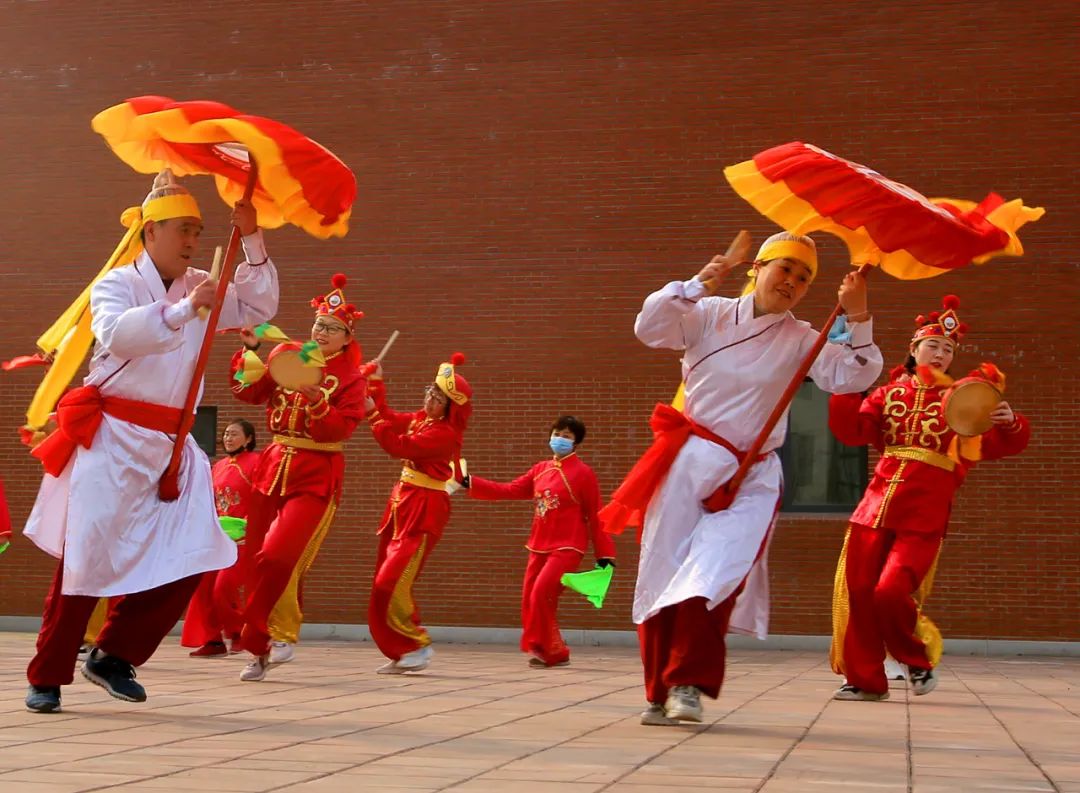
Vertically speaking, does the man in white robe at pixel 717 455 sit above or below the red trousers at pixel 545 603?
above

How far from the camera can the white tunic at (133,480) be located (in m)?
6.23

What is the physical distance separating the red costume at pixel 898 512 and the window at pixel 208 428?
32.9ft

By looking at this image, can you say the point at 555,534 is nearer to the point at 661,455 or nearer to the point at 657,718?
the point at 661,455

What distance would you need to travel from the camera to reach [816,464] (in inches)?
631

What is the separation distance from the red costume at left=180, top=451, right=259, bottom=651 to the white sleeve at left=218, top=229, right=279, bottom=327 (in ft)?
8.31

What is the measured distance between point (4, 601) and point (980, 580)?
10.4 m

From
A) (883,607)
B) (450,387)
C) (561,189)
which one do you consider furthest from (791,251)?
(561,189)

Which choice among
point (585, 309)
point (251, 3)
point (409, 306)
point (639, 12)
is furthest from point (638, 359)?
point (251, 3)

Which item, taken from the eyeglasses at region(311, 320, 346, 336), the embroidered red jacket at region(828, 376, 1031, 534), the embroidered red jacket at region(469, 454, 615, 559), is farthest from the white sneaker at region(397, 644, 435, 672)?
the embroidered red jacket at region(828, 376, 1031, 534)

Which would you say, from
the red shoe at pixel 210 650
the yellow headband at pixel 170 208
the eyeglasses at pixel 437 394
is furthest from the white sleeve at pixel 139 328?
the red shoe at pixel 210 650

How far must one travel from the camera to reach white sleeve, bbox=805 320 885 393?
6.69 metres

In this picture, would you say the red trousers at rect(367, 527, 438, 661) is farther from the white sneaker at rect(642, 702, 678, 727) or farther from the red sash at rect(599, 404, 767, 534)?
the white sneaker at rect(642, 702, 678, 727)

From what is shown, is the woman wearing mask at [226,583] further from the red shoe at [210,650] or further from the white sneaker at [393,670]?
the white sneaker at [393,670]

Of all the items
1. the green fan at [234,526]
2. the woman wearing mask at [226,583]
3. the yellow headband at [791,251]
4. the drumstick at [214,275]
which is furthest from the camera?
the woman wearing mask at [226,583]
